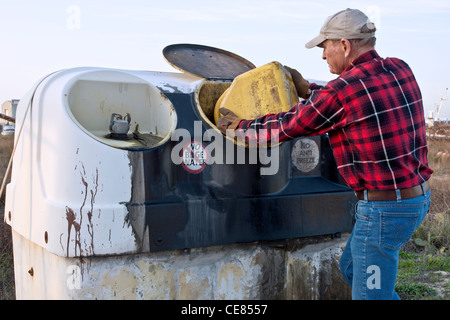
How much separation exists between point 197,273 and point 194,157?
0.54 metres

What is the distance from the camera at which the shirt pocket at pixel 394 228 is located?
2.03 metres

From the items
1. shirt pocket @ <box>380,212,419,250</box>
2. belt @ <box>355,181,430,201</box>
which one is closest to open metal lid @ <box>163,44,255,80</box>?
belt @ <box>355,181,430,201</box>

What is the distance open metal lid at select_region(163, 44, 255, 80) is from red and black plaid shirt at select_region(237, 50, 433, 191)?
2.80ft

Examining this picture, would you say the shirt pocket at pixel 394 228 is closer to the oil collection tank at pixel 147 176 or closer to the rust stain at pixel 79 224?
the oil collection tank at pixel 147 176

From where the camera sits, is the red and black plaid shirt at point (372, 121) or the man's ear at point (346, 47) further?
the man's ear at point (346, 47)

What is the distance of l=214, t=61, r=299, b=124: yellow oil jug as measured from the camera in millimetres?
2344

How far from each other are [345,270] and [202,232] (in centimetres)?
69

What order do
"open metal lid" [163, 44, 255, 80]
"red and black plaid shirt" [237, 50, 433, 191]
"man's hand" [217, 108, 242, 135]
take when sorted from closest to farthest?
"red and black plaid shirt" [237, 50, 433, 191] → "man's hand" [217, 108, 242, 135] → "open metal lid" [163, 44, 255, 80]

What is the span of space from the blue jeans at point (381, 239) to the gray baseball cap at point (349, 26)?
71cm

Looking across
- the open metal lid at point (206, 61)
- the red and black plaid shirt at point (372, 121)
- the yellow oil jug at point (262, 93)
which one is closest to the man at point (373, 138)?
the red and black plaid shirt at point (372, 121)

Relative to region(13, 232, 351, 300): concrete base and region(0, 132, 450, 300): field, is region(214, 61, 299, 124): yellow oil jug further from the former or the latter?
Answer: region(0, 132, 450, 300): field
